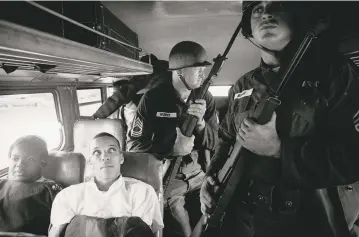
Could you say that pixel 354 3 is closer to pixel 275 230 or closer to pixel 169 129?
pixel 275 230

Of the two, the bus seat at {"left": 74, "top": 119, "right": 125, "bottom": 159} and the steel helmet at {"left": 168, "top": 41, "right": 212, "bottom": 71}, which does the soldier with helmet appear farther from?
the bus seat at {"left": 74, "top": 119, "right": 125, "bottom": 159}

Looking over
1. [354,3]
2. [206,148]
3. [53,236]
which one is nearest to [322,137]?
[354,3]

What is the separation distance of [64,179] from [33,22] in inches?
57.8

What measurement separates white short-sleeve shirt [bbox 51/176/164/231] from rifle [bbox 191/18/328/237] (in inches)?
20.1

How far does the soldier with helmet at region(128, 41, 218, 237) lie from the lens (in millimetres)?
2979

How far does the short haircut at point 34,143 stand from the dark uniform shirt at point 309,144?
192cm

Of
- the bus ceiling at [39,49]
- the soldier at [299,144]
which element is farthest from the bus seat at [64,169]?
the soldier at [299,144]

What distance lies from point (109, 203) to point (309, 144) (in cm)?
147

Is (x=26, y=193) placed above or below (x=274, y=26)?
below

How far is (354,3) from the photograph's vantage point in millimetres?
1634

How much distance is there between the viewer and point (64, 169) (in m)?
2.75

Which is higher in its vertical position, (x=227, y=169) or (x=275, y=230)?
(x=227, y=169)

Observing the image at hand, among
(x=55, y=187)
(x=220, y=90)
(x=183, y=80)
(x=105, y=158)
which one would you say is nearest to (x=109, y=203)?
(x=105, y=158)

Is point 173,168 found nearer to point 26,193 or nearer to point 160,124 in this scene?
point 160,124
